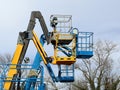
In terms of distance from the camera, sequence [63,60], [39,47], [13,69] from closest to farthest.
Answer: [63,60] < [13,69] < [39,47]

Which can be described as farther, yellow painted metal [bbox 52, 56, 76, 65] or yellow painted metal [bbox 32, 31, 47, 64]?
yellow painted metal [bbox 32, 31, 47, 64]

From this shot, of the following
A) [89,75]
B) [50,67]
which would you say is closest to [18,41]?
[50,67]

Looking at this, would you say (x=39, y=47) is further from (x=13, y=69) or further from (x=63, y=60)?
(x=13, y=69)

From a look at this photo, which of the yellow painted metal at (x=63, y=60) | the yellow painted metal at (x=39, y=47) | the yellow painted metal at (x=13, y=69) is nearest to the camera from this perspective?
the yellow painted metal at (x=13, y=69)

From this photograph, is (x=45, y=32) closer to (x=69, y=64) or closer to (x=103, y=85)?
(x=69, y=64)

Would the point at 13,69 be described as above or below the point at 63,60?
below

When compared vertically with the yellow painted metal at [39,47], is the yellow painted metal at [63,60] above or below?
below

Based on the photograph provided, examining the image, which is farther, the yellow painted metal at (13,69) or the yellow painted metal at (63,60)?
the yellow painted metal at (63,60)

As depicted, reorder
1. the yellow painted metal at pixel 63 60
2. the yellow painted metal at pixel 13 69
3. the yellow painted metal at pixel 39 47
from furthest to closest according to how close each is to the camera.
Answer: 1. the yellow painted metal at pixel 39 47
2. the yellow painted metal at pixel 63 60
3. the yellow painted metal at pixel 13 69

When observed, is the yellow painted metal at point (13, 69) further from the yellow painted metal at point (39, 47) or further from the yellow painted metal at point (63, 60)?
the yellow painted metal at point (63, 60)

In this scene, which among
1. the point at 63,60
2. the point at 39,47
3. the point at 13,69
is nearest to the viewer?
the point at 63,60

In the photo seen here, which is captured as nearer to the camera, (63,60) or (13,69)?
(63,60)

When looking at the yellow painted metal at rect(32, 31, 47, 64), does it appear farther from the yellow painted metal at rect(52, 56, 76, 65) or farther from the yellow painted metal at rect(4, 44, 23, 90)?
the yellow painted metal at rect(52, 56, 76, 65)

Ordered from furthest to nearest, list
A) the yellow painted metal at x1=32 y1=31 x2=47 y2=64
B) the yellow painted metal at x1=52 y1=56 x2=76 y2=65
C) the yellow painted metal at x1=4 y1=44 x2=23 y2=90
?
the yellow painted metal at x1=32 y1=31 x2=47 y2=64 < the yellow painted metal at x1=52 y1=56 x2=76 y2=65 < the yellow painted metal at x1=4 y1=44 x2=23 y2=90
